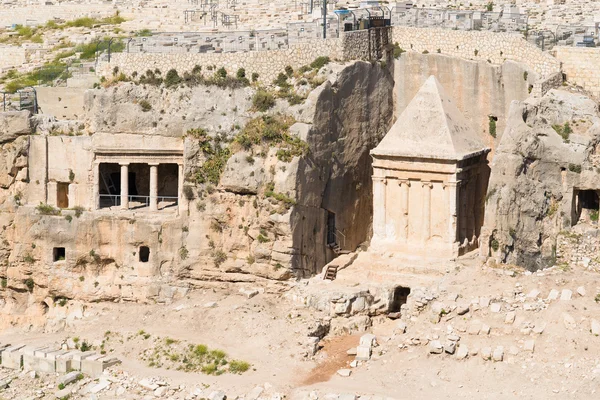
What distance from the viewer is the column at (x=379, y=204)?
5278cm

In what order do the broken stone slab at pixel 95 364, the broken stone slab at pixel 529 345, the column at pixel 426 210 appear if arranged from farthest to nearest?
the column at pixel 426 210 → the broken stone slab at pixel 95 364 → the broken stone slab at pixel 529 345

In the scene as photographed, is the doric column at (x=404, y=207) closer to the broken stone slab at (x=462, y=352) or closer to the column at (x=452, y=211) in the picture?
the column at (x=452, y=211)

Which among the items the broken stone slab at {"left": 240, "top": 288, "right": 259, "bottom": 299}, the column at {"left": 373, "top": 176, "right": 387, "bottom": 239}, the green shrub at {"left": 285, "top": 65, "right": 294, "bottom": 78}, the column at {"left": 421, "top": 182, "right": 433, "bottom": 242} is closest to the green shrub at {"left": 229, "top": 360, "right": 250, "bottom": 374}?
the broken stone slab at {"left": 240, "top": 288, "right": 259, "bottom": 299}

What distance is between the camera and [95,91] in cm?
5356

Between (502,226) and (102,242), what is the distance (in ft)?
43.2

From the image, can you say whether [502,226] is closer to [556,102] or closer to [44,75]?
[556,102]

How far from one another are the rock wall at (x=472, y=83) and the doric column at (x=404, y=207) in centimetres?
362

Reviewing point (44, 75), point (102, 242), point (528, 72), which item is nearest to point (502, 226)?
point (528, 72)

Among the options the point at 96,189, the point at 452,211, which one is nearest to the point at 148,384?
the point at 96,189

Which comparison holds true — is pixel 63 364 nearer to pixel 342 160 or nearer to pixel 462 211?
pixel 342 160

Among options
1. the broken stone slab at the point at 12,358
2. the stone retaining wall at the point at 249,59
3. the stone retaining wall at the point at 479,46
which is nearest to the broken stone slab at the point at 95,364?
the broken stone slab at the point at 12,358

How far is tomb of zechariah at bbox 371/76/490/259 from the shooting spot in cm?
5169

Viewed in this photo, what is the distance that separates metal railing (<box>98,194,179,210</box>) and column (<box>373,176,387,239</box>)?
6769 mm

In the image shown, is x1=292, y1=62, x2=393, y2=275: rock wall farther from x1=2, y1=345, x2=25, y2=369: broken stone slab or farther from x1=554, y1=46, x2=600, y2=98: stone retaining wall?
x1=2, y1=345, x2=25, y2=369: broken stone slab
